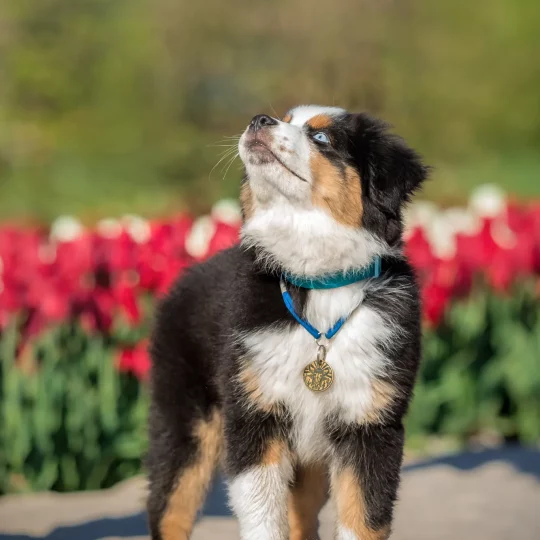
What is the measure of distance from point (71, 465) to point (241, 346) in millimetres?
2411

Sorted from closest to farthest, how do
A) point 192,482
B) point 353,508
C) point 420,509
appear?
point 353,508 < point 192,482 < point 420,509

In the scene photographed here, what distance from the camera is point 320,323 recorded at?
362cm

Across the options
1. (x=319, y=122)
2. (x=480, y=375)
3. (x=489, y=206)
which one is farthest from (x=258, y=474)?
(x=489, y=206)

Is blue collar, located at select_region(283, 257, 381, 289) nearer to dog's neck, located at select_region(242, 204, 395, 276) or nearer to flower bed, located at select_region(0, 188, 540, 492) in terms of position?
dog's neck, located at select_region(242, 204, 395, 276)

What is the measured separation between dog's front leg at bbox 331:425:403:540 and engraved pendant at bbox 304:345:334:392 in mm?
184

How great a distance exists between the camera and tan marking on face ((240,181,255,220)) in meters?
3.88

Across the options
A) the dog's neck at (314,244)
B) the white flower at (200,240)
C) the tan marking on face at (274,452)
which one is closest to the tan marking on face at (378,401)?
the tan marking on face at (274,452)

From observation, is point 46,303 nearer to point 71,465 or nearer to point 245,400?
point 71,465

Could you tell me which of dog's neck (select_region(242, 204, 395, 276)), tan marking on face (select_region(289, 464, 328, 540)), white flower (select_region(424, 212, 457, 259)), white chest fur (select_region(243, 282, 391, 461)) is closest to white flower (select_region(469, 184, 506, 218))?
white flower (select_region(424, 212, 457, 259))

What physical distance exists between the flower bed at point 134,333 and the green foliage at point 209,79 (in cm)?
821

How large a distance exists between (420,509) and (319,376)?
2.01 m

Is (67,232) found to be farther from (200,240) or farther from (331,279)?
(331,279)

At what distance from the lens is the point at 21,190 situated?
14.9 meters

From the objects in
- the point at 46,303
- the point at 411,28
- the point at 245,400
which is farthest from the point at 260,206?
the point at 411,28
